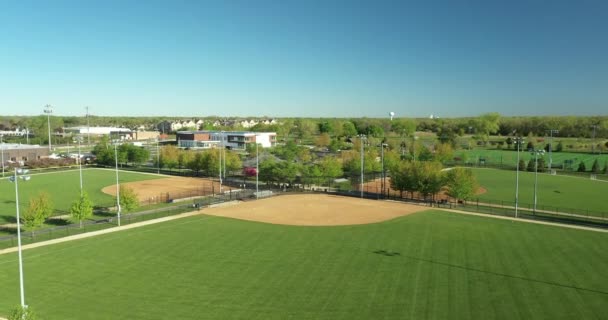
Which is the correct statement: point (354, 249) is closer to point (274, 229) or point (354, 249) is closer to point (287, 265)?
point (287, 265)

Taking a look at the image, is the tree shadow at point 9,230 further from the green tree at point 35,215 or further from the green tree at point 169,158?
the green tree at point 169,158

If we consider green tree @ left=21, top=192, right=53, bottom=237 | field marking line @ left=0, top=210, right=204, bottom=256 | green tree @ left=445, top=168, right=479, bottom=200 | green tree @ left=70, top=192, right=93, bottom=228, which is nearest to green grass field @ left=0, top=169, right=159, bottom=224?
→ green tree @ left=21, top=192, right=53, bottom=237

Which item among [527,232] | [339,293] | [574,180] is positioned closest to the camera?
[339,293]

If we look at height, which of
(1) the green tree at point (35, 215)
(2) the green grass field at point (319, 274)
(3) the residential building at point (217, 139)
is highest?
(3) the residential building at point (217, 139)

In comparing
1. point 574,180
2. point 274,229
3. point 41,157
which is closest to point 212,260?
point 274,229

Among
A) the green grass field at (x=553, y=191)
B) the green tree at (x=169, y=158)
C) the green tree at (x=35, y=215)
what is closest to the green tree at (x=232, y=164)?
the green tree at (x=169, y=158)

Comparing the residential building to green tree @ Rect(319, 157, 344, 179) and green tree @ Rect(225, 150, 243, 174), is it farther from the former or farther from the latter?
green tree @ Rect(319, 157, 344, 179)
